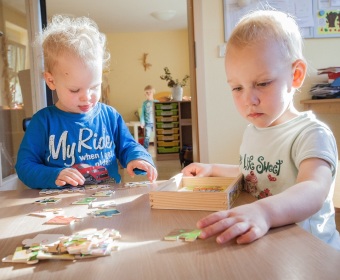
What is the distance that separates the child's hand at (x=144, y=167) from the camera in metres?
1.10

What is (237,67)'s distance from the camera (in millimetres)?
860

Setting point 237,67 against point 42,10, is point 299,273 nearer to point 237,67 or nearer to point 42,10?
point 237,67

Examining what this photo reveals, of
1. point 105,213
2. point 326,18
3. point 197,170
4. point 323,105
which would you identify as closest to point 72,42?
point 197,170

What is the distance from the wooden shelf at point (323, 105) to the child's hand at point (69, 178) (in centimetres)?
240

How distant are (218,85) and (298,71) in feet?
7.69

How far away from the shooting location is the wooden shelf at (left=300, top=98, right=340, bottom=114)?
9.64 feet

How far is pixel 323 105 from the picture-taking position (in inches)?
120

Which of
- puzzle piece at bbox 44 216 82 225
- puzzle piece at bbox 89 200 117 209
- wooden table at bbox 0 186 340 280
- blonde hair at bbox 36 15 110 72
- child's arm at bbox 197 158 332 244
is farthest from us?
blonde hair at bbox 36 15 110 72

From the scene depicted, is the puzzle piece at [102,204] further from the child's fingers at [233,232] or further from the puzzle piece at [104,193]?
the child's fingers at [233,232]

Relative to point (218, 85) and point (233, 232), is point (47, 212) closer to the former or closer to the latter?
point (233, 232)

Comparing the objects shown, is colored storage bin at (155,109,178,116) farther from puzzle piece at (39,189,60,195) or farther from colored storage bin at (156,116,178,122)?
puzzle piece at (39,189,60,195)

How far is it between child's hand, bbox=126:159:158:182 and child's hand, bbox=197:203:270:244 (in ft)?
1.66

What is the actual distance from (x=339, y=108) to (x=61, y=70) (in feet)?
7.77

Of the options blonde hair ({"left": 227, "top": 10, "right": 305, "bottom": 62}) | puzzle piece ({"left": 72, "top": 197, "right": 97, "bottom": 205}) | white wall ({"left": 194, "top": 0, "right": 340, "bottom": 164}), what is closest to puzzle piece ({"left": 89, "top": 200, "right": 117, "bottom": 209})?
puzzle piece ({"left": 72, "top": 197, "right": 97, "bottom": 205})
